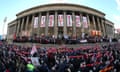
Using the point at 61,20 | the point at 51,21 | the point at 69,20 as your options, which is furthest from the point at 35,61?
the point at 51,21

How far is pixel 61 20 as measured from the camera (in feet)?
211

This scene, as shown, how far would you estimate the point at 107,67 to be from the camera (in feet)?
41.4

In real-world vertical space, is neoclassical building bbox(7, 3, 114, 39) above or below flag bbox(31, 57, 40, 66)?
above

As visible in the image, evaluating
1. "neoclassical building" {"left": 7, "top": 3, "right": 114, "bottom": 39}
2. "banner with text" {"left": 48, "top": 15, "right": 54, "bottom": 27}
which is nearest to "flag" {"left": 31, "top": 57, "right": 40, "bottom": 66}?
"neoclassical building" {"left": 7, "top": 3, "right": 114, "bottom": 39}

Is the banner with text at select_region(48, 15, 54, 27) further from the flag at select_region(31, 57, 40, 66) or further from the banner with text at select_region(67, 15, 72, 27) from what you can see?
the flag at select_region(31, 57, 40, 66)

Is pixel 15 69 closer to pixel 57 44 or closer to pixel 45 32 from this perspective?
pixel 57 44

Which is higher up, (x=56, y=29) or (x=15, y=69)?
(x=56, y=29)

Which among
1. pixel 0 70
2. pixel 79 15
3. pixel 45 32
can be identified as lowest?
pixel 0 70

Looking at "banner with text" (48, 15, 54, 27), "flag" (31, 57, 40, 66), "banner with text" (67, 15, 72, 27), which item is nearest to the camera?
"flag" (31, 57, 40, 66)

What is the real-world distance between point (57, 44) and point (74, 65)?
23.6 m

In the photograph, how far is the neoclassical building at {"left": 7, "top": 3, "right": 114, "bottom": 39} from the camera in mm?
64562

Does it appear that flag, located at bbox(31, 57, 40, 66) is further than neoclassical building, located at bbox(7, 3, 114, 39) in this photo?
No

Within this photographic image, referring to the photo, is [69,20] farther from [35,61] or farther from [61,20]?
[35,61]

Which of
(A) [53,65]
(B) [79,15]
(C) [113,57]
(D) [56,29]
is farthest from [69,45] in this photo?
(B) [79,15]
